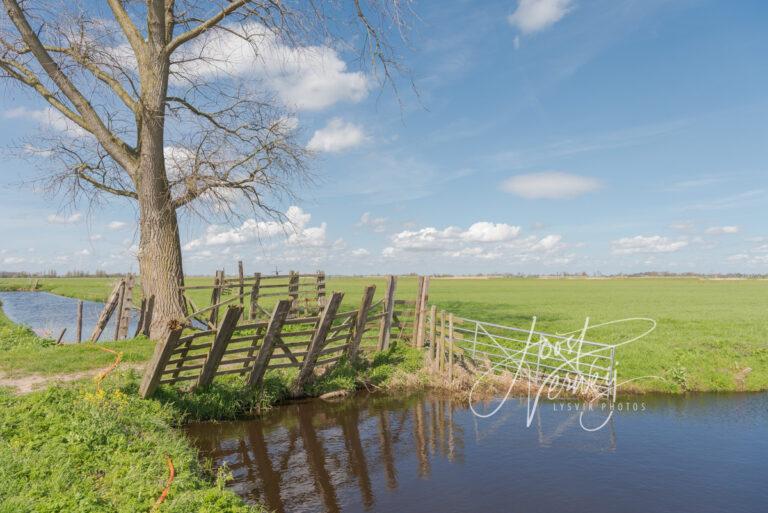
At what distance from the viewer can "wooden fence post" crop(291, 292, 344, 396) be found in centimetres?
1195

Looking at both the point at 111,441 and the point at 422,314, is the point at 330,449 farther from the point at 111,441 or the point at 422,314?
the point at 422,314

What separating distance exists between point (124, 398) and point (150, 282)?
8650 mm

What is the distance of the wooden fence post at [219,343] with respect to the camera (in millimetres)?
10086

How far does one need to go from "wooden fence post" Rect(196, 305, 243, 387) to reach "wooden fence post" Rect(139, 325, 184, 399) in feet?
3.18

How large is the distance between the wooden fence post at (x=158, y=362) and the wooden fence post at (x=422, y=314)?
8194mm

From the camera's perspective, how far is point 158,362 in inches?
377

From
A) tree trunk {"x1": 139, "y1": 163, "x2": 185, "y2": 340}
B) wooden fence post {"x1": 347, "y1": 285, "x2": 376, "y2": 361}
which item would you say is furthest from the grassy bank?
tree trunk {"x1": 139, "y1": 163, "x2": 185, "y2": 340}

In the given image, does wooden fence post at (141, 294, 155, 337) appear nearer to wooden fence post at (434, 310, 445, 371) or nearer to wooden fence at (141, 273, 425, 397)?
wooden fence at (141, 273, 425, 397)

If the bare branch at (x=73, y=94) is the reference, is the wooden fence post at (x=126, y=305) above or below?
below

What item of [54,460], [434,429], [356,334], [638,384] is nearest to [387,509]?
[434,429]

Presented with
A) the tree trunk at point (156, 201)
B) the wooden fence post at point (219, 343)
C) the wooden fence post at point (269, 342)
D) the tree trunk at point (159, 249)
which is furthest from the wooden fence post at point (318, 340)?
the tree trunk at point (156, 201)

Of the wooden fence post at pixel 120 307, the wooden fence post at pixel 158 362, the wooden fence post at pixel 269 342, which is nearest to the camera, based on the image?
the wooden fence post at pixel 158 362

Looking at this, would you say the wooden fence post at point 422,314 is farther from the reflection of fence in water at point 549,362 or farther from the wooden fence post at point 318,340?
the wooden fence post at point 318,340

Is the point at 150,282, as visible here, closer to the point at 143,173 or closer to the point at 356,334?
the point at 143,173
